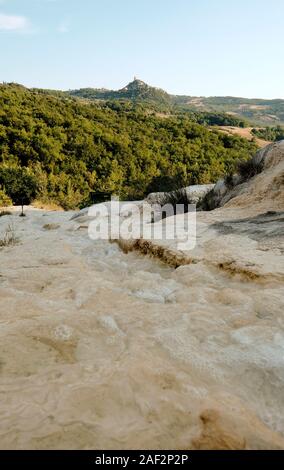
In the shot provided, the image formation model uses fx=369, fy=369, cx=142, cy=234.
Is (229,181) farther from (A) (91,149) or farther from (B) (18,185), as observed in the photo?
(A) (91,149)

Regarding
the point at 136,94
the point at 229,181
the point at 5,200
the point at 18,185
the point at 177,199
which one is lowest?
the point at 5,200

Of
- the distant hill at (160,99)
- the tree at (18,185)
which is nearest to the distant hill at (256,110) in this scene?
the distant hill at (160,99)

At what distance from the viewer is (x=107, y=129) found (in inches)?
1602

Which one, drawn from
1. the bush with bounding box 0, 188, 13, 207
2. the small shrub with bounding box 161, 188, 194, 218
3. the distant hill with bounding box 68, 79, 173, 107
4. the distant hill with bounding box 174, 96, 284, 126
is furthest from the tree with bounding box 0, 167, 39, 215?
the distant hill with bounding box 174, 96, 284, 126

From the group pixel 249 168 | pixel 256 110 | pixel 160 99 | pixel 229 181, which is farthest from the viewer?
pixel 256 110

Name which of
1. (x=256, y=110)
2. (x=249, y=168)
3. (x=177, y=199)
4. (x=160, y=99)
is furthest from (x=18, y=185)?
(x=256, y=110)

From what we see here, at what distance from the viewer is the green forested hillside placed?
31.5 meters

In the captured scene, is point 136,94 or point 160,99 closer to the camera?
point 160,99

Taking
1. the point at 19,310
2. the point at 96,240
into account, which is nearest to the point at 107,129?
the point at 96,240

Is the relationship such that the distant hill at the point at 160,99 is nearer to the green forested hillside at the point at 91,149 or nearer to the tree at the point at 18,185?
the green forested hillside at the point at 91,149

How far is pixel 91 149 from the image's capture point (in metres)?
36.2

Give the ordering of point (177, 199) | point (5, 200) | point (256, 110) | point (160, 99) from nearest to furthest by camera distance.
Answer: point (177, 199), point (5, 200), point (160, 99), point (256, 110)

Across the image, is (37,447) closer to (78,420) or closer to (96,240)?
(78,420)

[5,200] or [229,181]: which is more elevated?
[229,181]
